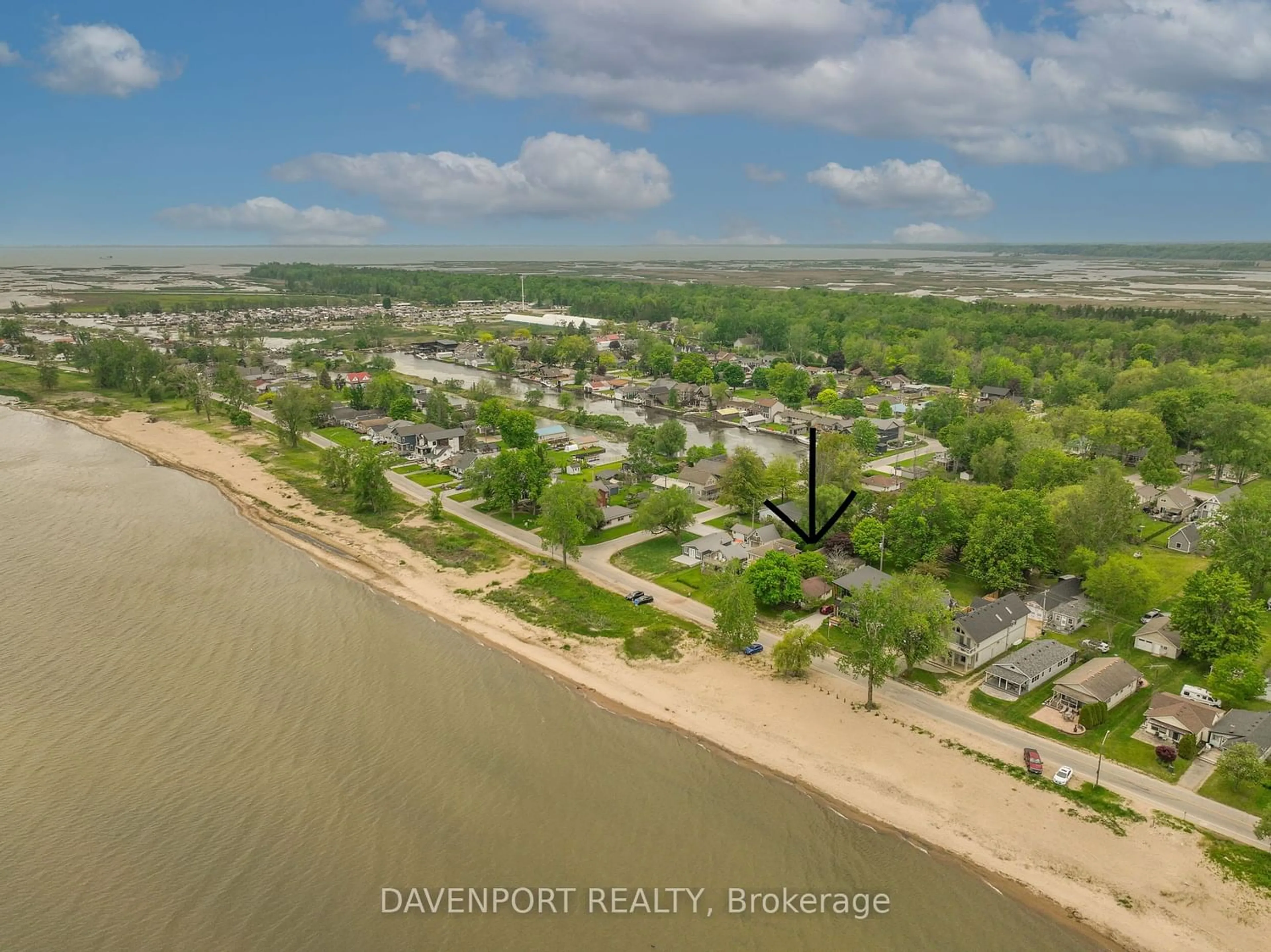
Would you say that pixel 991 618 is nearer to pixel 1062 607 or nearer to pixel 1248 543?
pixel 1062 607

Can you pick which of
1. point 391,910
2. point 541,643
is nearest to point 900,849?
point 391,910

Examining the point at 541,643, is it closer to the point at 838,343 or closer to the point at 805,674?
the point at 805,674

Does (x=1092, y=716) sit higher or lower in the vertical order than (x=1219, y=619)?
lower

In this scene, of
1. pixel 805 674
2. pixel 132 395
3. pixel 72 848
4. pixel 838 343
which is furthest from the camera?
pixel 838 343

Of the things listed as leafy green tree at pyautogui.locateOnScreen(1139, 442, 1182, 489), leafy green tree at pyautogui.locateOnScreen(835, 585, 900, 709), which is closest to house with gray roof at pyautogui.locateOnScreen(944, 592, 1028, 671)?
leafy green tree at pyautogui.locateOnScreen(835, 585, 900, 709)

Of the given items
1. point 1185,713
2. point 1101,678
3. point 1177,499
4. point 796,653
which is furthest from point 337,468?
point 1177,499
